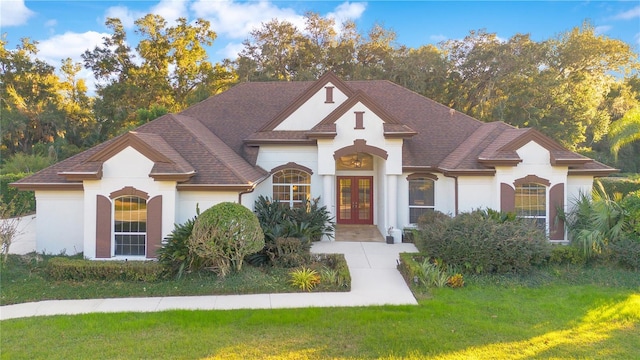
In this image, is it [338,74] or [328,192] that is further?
[338,74]

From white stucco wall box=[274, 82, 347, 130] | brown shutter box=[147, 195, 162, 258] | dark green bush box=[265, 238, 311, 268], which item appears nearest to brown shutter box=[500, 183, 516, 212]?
white stucco wall box=[274, 82, 347, 130]

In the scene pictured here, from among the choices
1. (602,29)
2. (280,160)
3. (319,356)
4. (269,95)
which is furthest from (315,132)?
(602,29)

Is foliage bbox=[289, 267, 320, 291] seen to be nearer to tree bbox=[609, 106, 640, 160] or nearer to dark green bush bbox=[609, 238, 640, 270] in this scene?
dark green bush bbox=[609, 238, 640, 270]

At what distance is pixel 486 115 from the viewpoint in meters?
30.0

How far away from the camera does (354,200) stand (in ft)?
58.6

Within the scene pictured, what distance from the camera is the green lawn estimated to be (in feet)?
19.6

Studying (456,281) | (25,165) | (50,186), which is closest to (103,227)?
(50,186)

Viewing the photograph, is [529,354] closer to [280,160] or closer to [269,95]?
[280,160]

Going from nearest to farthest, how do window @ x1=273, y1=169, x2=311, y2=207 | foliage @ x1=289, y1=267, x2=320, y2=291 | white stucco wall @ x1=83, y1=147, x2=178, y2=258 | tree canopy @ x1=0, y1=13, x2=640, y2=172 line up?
foliage @ x1=289, y1=267, x2=320, y2=291 < white stucco wall @ x1=83, y1=147, x2=178, y2=258 < window @ x1=273, y1=169, x2=311, y2=207 < tree canopy @ x1=0, y1=13, x2=640, y2=172

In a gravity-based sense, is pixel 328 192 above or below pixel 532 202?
above

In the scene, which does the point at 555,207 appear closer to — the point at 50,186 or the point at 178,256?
the point at 178,256

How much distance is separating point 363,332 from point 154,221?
26.8 feet

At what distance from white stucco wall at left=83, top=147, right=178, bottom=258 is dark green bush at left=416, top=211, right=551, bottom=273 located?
28.0ft

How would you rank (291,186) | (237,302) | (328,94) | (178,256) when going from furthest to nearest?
1. (328,94)
2. (291,186)
3. (178,256)
4. (237,302)
